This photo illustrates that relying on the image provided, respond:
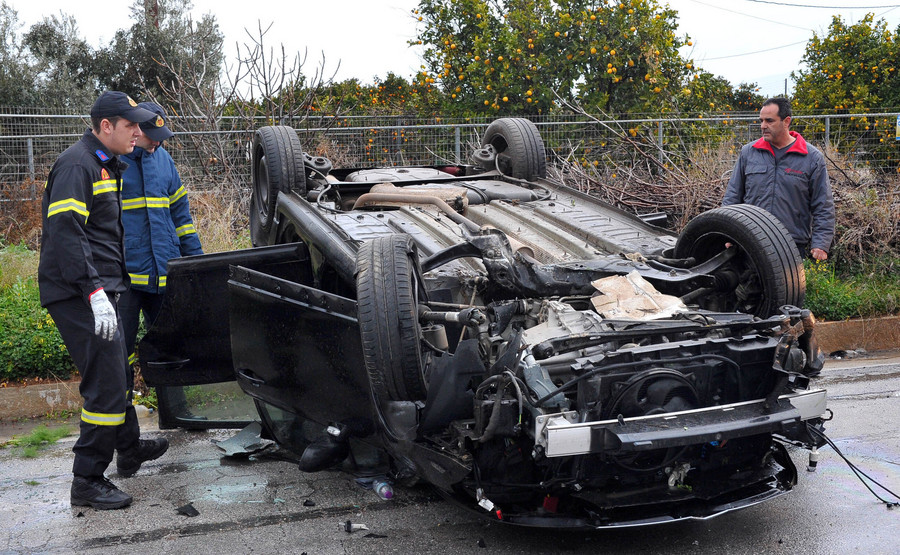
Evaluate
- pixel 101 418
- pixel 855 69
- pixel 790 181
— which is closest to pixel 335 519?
pixel 101 418

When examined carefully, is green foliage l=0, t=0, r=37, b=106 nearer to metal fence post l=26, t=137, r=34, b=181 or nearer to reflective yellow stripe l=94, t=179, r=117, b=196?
metal fence post l=26, t=137, r=34, b=181

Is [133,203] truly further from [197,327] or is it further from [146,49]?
[146,49]

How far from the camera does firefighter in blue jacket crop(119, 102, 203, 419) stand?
187 inches

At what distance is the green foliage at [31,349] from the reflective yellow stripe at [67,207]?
2.14 m

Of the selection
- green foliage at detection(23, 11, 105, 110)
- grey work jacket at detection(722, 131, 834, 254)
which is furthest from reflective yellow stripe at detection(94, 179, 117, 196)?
green foliage at detection(23, 11, 105, 110)

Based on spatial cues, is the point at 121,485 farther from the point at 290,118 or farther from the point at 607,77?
the point at 607,77

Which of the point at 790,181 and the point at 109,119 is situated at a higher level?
the point at 109,119

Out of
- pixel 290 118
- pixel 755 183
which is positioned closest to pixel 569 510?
pixel 755 183

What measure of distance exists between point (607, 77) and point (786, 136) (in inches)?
223

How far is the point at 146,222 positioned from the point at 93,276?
828 millimetres

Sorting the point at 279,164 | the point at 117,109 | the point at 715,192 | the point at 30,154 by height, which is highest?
the point at 117,109

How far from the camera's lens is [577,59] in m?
10.9

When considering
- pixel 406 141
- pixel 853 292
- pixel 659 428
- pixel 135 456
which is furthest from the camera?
pixel 406 141

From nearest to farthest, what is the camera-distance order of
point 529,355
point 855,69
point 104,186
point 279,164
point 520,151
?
point 529,355, point 104,186, point 279,164, point 520,151, point 855,69
